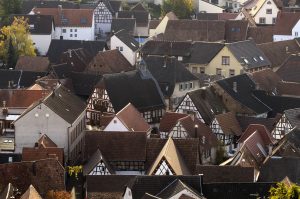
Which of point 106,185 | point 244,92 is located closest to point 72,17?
point 244,92

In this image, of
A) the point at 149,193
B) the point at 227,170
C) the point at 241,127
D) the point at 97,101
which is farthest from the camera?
the point at 97,101

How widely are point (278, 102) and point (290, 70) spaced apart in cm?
1114

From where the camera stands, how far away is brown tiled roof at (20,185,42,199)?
154 feet

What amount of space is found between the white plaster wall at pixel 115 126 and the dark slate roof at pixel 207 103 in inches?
299

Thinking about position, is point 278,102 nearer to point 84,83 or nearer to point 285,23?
point 84,83

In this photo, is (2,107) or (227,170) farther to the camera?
(2,107)

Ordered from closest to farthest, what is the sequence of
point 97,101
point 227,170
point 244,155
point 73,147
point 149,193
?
1. point 149,193
2. point 227,170
3. point 244,155
4. point 73,147
5. point 97,101

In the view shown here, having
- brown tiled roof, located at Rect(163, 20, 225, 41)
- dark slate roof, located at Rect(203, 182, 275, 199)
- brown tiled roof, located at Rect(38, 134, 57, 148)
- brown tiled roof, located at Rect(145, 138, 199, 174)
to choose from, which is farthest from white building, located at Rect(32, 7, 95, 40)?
dark slate roof, located at Rect(203, 182, 275, 199)

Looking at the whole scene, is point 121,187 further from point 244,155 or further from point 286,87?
point 286,87

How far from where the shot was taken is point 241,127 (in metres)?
67.8

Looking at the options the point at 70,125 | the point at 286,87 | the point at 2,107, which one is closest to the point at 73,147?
the point at 70,125

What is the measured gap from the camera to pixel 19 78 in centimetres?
8131

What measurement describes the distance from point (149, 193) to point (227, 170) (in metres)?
6.10

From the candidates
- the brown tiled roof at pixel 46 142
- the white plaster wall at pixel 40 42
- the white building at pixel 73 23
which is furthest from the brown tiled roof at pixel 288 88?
the white building at pixel 73 23
